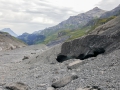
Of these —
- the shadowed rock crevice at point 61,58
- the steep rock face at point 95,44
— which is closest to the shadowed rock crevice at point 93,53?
the steep rock face at point 95,44

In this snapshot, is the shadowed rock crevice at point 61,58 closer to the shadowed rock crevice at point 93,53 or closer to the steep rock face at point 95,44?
the steep rock face at point 95,44

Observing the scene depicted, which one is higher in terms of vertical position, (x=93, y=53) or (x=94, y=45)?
(x=94, y=45)

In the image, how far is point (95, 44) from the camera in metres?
37.9

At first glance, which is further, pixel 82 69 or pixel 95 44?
pixel 95 44

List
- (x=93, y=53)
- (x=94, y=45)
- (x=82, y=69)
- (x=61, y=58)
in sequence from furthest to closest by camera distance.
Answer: (x=61, y=58) → (x=94, y=45) → (x=93, y=53) → (x=82, y=69)

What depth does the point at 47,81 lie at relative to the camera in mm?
28578

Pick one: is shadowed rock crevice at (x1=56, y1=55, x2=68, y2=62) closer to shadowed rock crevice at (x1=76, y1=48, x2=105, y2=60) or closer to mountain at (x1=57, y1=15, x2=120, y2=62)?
mountain at (x1=57, y1=15, x2=120, y2=62)

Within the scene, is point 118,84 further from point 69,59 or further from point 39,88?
point 69,59

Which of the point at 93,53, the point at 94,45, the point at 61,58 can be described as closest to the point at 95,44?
the point at 94,45

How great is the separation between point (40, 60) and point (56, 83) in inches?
979

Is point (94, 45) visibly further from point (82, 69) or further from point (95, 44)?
point (82, 69)

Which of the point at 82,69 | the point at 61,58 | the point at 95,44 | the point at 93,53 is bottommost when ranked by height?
the point at 82,69

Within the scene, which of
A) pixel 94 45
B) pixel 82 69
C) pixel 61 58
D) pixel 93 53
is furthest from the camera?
pixel 61 58

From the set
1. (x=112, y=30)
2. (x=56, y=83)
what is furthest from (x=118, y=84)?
(x=112, y=30)
